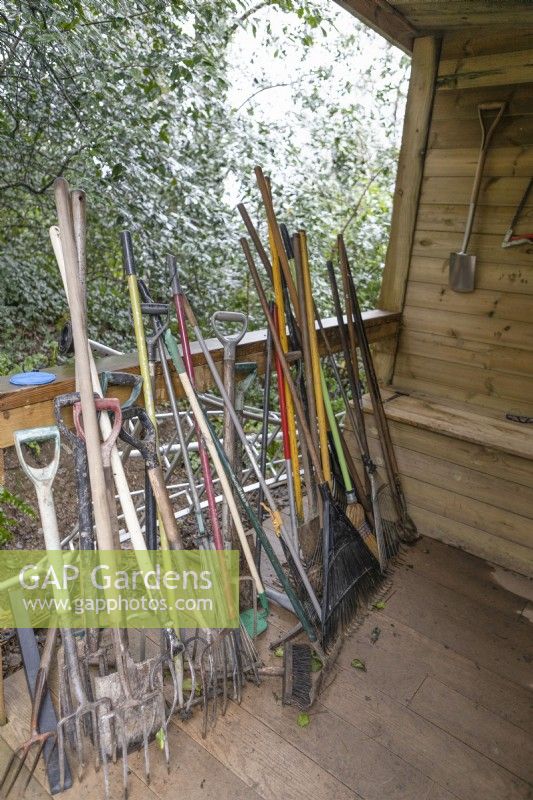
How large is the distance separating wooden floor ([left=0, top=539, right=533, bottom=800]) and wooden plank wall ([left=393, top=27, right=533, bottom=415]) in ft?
3.48

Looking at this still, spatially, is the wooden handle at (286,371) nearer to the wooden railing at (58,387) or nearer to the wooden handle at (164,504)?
the wooden railing at (58,387)

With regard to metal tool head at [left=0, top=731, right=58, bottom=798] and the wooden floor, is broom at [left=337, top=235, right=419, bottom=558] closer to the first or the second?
the wooden floor

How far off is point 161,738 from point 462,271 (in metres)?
2.10

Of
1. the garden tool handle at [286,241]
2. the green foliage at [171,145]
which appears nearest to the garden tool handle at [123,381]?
the garden tool handle at [286,241]

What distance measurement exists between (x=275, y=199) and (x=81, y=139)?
6.07ft

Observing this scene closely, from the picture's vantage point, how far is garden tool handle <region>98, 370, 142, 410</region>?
1462 mm

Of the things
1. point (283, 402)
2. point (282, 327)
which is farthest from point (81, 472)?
point (282, 327)

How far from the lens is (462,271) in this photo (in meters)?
2.34

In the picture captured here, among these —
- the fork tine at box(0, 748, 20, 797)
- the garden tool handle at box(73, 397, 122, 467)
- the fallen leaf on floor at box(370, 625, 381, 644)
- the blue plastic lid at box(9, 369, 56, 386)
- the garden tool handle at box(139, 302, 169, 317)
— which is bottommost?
the fallen leaf on floor at box(370, 625, 381, 644)

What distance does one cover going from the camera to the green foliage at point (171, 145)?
2.88 metres

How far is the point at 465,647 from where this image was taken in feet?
6.13

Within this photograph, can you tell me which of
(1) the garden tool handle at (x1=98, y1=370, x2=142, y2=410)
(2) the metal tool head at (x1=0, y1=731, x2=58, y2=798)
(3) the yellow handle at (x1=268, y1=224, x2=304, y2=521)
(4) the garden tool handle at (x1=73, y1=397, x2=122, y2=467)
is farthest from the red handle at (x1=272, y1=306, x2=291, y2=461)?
(2) the metal tool head at (x1=0, y1=731, x2=58, y2=798)

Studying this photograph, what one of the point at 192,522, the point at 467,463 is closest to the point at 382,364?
the point at 467,463

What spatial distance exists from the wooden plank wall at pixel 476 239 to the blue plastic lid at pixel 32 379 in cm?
182
